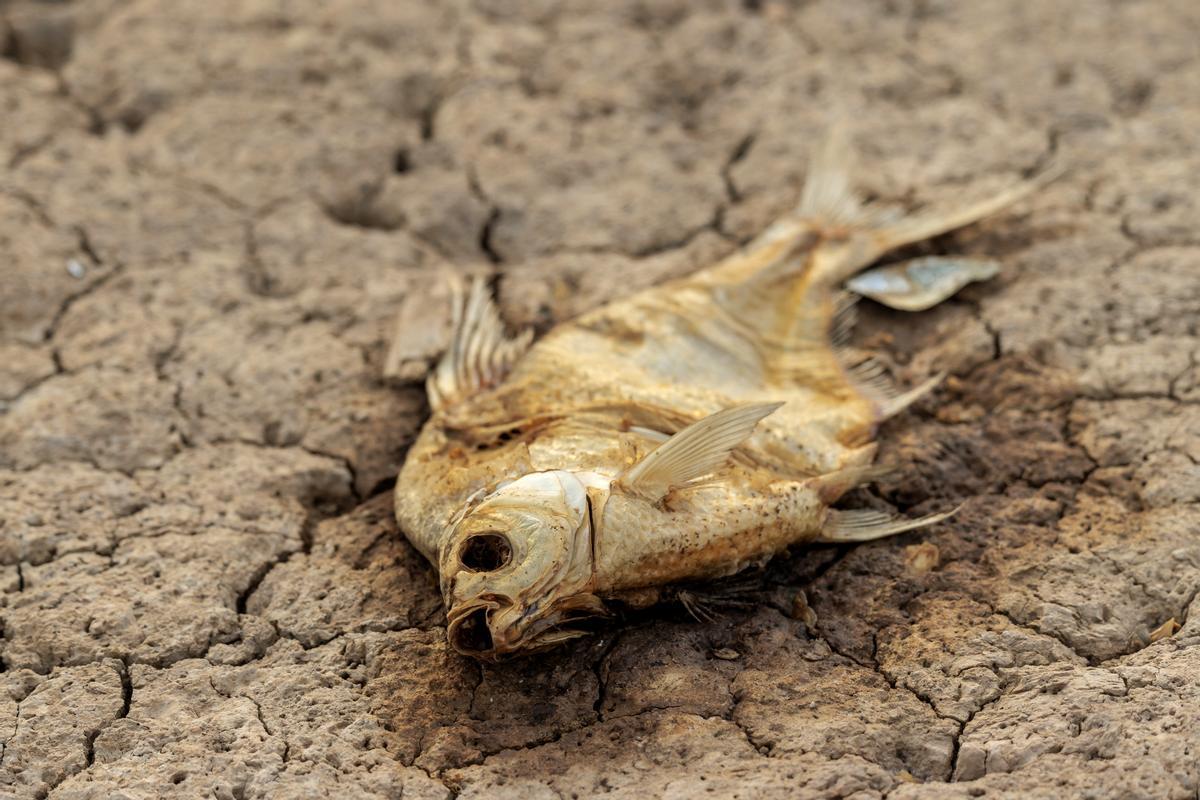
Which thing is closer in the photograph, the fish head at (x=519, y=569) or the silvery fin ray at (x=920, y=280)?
the fish head at (x=519, y=569)

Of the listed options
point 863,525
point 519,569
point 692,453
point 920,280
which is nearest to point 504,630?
point 519,569

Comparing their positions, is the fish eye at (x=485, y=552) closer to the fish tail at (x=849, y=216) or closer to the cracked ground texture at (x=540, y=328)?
the cracked ground texture at (x=540, y=328)

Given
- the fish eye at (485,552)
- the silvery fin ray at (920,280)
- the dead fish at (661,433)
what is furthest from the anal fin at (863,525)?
the silvery fin ray at (920,280)

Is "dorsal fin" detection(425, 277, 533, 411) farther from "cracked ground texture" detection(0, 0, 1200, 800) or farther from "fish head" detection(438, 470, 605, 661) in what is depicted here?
"fish head" detection(438, 470, 605, 661)

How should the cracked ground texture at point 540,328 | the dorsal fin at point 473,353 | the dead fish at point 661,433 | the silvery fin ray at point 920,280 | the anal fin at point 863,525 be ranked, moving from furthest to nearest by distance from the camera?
the silvery fin ray at point 920,280 < the dorsal fin at point 473,353 < the anal fin at point 863,525 < the dead fish at point 661,433 < the cracked ground texture at point 540,328

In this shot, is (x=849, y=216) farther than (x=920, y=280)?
Yes

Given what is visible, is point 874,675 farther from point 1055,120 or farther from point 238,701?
point 1055,120

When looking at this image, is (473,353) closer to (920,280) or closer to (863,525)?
(863,525)

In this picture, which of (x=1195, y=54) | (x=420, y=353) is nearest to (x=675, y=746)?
(x=420, y=353)
